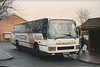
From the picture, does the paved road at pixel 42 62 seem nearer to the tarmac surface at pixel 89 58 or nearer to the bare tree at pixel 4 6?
the tarmac surface at pixel 89 58

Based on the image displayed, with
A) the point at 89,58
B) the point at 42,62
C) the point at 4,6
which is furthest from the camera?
the point at 4,6

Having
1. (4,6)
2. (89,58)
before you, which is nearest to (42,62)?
(89,58)

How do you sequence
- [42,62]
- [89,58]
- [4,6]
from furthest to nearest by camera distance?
[4,6]
[89,58]
[42,62]

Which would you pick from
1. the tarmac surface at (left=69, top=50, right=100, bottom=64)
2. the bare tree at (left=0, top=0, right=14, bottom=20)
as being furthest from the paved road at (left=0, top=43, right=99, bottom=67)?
the bare tree at (left=0, top=0, right=14, bottom=20)

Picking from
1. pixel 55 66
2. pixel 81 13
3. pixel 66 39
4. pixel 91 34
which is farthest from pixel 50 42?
pixel 81 13

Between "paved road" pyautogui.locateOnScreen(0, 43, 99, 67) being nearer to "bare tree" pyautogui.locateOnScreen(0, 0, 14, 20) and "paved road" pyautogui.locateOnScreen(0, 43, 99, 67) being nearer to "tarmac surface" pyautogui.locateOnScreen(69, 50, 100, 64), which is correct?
"tarmac surface" pyautogui.locateOnScreen(69, 50, 100, 64)

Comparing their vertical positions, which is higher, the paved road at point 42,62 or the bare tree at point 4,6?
the bare tree at point 4,6

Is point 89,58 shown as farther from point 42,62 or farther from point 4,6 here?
A: point 4,6

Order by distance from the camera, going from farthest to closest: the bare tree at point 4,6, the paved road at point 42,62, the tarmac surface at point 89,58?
the bare tree at point 4,6 → the tarmac surface at point 89,58 → the paved road at point 42,62

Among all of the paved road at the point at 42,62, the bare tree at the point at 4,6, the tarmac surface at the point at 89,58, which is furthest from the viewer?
the bare tree at the point at 4,6

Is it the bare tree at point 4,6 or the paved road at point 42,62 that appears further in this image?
the bare tree at point 4,6

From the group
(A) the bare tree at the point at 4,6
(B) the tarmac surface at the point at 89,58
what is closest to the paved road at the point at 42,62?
(B) the tarmac surface at the point at 89,58

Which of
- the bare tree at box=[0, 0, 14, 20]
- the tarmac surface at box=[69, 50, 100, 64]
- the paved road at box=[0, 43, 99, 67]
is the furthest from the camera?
the bare tree at box=[0, 0, 14, 20]

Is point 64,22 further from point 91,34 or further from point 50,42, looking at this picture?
point 91,34
